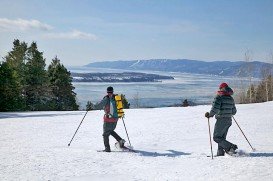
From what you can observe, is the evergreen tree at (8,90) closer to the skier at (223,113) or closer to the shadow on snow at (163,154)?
the shadow on snow at (163,154)

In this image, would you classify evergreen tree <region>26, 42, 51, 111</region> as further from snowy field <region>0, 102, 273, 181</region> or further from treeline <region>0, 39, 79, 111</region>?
snowy field <region>0, 102, 273, 181</region>

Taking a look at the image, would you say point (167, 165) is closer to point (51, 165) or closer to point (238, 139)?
A: point (51, 165)

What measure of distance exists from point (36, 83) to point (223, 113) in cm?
4634

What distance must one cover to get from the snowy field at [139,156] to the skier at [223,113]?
0.35 m

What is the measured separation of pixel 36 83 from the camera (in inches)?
2120

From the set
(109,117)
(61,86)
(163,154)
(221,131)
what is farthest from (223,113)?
(61,86)

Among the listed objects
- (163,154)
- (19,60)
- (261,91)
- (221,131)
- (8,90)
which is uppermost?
(19,60)

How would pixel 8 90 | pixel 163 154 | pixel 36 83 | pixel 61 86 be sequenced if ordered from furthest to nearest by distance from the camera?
1. pixel 61 86
2. pixel 36 83
3. pixel 8 90
4. pixel 163 154

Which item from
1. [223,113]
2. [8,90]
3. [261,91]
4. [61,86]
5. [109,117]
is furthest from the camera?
[261,91]

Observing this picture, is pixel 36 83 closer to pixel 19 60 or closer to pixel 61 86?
pixel 19 60

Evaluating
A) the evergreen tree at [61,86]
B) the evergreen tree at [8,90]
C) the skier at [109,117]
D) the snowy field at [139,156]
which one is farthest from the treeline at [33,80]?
the skier at [109,117]

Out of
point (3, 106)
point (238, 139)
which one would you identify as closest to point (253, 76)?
point (3, 106)

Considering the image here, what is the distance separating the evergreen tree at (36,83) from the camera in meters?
53.5

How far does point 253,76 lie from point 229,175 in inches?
3088
